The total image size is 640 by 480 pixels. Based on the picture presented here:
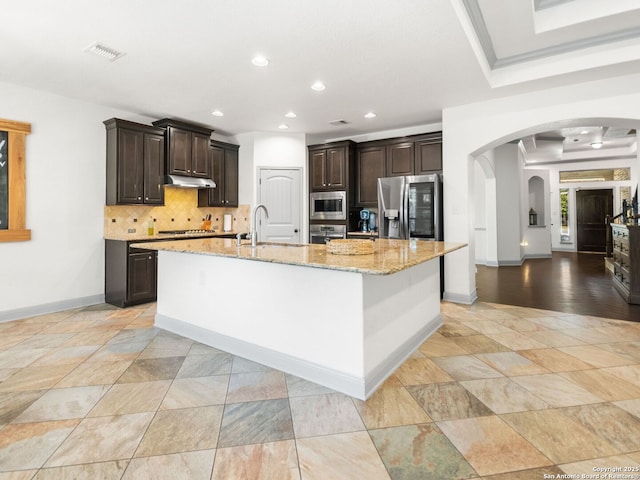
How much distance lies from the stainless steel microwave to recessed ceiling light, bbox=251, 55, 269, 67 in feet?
9.62

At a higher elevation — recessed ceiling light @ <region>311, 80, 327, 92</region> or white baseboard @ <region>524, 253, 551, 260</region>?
recessed ceiling light @ <region>311, 80, 327, 92</region>

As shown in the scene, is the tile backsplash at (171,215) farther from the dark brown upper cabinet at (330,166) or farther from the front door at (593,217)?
the front door at (593,217)

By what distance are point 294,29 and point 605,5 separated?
2687 mm

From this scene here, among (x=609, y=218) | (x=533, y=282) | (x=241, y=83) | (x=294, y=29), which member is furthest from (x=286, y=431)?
(x=609, y=218)

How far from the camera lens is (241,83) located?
3.99m

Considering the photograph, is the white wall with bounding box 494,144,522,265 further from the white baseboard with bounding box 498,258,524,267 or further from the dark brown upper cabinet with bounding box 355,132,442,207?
the dark brown upper cabinet with bounding box 355,132,442,207

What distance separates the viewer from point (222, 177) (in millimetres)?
6180

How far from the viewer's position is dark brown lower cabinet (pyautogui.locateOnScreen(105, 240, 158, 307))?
454 cm

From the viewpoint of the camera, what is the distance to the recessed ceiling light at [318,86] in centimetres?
396

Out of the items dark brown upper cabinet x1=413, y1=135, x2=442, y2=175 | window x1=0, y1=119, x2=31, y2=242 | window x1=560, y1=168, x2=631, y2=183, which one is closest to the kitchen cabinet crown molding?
window x1=0, y1=119, x2=31, y2=242

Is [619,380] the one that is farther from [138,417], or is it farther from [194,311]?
[194,311]

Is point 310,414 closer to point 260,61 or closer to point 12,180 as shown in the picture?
point 260,61

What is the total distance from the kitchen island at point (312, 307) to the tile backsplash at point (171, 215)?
6.53 feet

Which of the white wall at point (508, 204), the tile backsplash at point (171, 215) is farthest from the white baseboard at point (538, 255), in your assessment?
the tile backsplash at point (171, 215)
